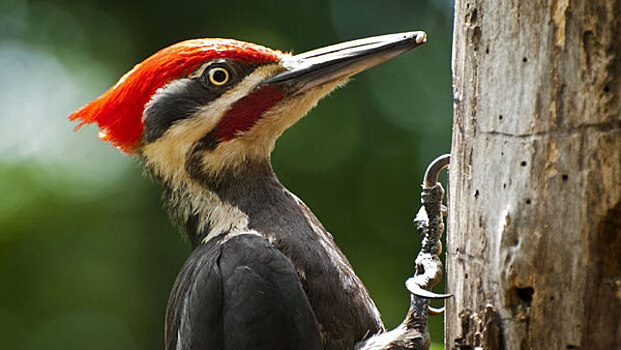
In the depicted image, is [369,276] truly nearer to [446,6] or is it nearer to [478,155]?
[446,6]

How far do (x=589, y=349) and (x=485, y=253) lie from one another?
37 centimetres

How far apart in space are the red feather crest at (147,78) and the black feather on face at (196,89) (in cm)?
2

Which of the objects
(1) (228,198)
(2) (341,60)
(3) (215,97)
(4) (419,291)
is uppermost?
(2) (341,60)

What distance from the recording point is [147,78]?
8.92 feet

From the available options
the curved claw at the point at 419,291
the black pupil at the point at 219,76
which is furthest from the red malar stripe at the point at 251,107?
the curved claw at the point at 419,291

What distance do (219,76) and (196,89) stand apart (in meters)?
0.10

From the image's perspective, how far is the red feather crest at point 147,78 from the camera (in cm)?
271

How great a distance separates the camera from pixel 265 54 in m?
2.78

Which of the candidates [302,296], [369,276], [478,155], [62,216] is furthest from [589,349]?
[62,216]

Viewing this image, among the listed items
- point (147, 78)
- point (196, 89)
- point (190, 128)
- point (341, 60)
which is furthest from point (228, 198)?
point (341, 60)

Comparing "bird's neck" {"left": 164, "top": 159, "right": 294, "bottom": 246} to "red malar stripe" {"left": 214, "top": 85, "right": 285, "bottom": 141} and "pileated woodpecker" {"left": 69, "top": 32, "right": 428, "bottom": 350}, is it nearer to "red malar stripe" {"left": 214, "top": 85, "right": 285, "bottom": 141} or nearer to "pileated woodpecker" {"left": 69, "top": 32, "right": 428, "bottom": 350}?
"pileated woodpecker" {"left": 69, "top": 32, "right": 428, "bottom": 350}

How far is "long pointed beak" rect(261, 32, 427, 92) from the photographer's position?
2.55 meters

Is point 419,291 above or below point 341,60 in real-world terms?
below

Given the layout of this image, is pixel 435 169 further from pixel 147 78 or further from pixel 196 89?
pixel 147 78
